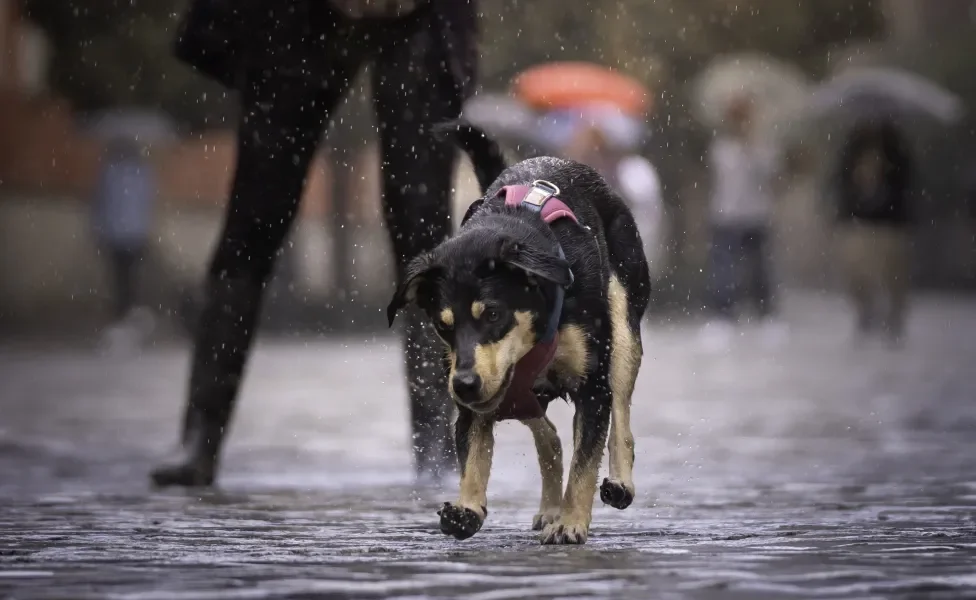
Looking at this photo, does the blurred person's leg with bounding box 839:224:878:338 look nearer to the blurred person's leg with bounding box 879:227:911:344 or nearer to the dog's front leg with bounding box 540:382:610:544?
the blurred person's leg with bounding box 879:227:911:344

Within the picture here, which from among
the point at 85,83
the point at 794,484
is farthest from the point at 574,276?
the point at 85,83

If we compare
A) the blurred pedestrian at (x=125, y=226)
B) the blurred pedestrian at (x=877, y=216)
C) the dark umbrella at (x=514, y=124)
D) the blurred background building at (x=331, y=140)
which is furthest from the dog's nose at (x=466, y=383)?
the dark umbrella at (x=514, y=124)

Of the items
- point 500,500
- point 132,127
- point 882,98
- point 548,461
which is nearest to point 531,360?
point 548,461

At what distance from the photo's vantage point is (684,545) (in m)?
5.50

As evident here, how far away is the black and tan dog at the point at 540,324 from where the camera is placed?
5.48 metres

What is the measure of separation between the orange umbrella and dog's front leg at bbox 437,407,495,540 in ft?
64.7

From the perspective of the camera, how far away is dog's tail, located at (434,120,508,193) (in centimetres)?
658

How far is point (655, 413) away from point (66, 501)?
459 cm

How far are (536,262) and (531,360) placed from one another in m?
0.31

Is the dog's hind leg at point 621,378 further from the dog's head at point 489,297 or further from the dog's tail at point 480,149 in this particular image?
the dog's tail at point 480,149

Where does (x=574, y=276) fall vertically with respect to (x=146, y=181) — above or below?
below

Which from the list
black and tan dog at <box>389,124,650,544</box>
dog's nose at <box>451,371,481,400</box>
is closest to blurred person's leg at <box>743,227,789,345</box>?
black and tan dog at <box>389,124,650,544</box>

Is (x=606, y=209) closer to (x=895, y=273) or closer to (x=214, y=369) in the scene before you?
(x=214, y=369)

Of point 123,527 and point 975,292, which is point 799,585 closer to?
point 123,527
